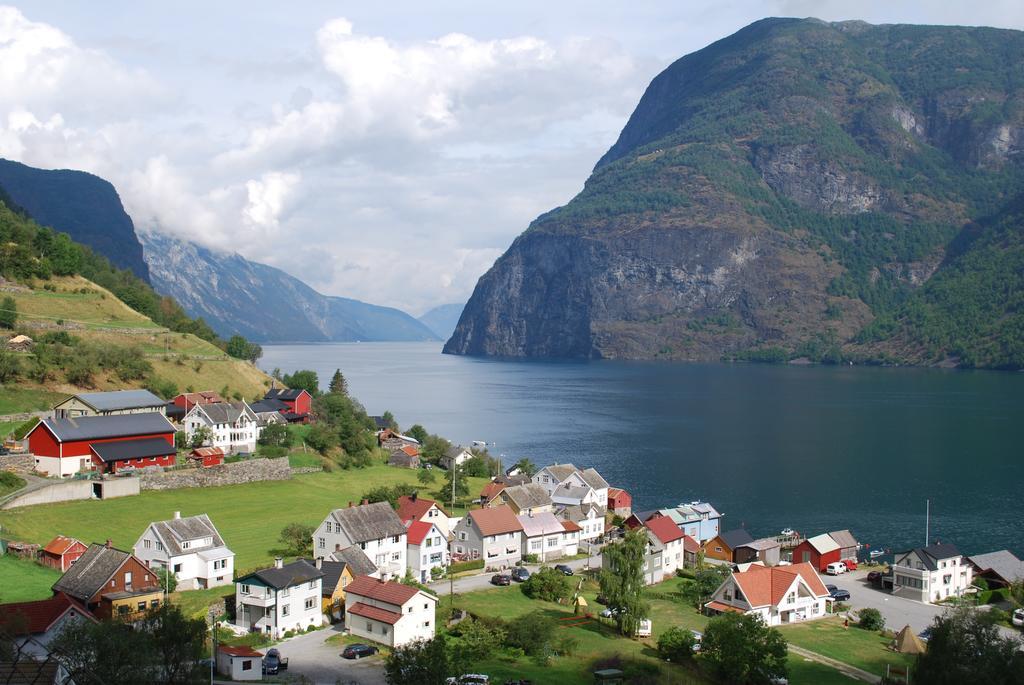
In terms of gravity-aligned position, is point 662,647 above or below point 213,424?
below

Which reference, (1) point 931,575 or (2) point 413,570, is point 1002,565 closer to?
(1) point 931,575

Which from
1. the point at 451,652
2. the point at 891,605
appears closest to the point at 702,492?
the point at 891,605

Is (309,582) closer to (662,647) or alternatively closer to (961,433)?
(662,647)

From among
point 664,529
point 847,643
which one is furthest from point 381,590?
point 664,529

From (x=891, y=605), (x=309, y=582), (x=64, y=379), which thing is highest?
(x=64, y=379)

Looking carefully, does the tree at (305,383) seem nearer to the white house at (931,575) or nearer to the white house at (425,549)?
the white house at (425,549)

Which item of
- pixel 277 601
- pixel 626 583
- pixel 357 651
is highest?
pixel 277 601

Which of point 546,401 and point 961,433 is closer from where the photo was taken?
point 961,433
